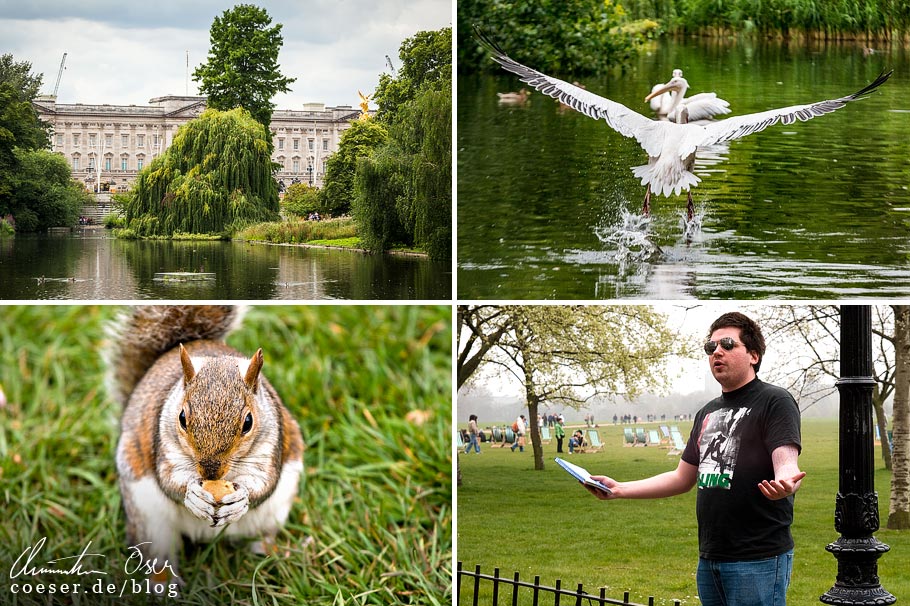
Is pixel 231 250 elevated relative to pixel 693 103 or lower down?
lower down

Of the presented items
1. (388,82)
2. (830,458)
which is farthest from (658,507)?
(388,82)

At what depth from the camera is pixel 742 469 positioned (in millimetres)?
2627

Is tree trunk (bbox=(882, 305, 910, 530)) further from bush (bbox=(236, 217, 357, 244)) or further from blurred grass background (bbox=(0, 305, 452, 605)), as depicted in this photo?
bush (bbox=(236, 217, 357, 244))

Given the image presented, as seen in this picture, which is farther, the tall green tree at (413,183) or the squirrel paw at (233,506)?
the tall green tree at (413,183)

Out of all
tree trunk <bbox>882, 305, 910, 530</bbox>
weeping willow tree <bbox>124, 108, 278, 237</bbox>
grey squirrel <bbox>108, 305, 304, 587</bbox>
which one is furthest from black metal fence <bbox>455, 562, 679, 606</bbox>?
weeping willow tree <bbox>124, 108, 278, 237</bbox>

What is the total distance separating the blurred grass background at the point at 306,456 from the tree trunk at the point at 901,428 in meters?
1.32

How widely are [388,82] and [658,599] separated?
176 centimetres

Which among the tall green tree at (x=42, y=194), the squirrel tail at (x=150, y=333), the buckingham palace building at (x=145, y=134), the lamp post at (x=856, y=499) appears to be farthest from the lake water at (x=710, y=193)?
the tall green tree at (x=42, y=194)

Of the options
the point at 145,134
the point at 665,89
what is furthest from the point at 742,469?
the point at 145,134

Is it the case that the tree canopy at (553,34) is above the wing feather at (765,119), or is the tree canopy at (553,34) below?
above

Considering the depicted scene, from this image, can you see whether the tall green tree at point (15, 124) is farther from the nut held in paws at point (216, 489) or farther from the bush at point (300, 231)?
the nut held in paws at point (216, 489)

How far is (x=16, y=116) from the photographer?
126 inches

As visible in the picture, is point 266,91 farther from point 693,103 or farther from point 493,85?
point 693,103

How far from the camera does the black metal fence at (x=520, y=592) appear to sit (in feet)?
9.71
